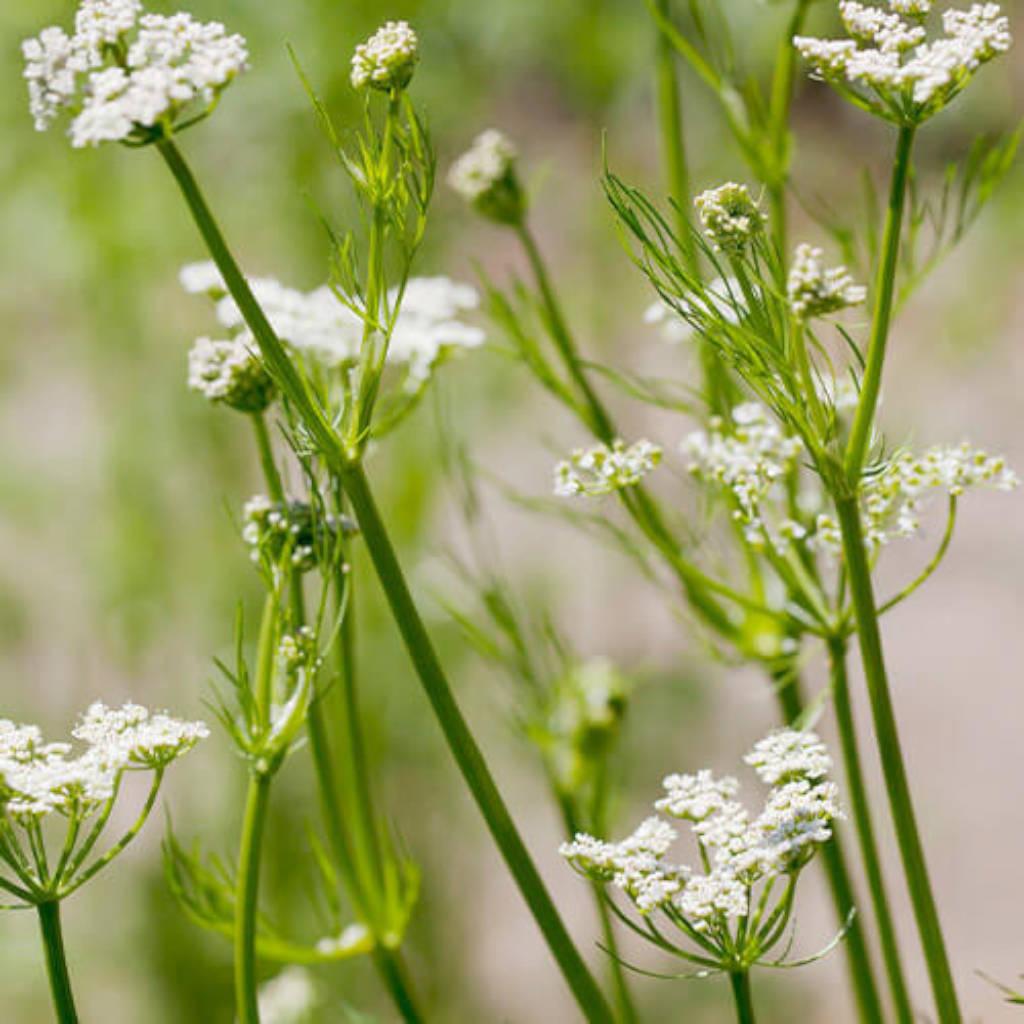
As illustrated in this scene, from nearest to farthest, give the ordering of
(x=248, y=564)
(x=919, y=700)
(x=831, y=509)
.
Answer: (x=831, y=509), (x=248, y=564), (x=919, y=700)

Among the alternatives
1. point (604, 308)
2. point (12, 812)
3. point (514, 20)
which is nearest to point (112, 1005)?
point (604, 308)

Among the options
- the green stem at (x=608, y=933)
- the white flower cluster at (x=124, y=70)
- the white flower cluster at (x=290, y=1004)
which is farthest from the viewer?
the white flower cluster at (x=290, y=1004)

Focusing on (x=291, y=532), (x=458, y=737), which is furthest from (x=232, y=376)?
(x=458, y=737)

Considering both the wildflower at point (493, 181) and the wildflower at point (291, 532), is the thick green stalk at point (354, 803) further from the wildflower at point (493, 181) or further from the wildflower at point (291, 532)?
the wildflower at point (493, 181)

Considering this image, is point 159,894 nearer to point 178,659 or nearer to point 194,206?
point 178,659

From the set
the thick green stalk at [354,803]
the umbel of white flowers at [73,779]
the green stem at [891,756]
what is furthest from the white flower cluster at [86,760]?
the green stem at [891,756]
